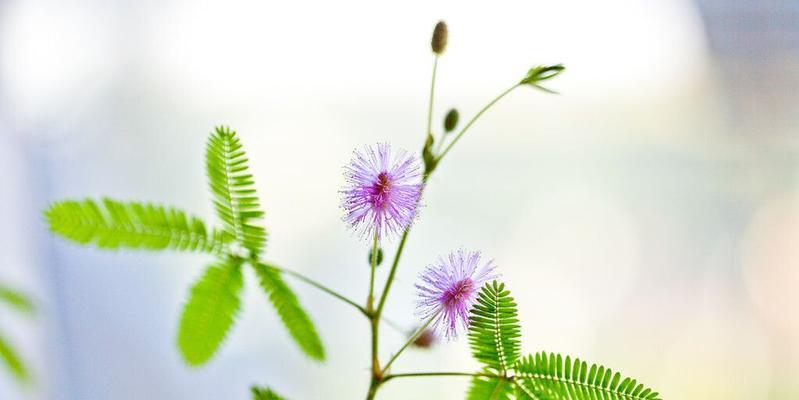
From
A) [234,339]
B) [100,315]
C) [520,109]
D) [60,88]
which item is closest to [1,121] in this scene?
[60,88]

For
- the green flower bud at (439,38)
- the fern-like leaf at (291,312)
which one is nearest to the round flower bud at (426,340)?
the fern-like leaf at (291,312)

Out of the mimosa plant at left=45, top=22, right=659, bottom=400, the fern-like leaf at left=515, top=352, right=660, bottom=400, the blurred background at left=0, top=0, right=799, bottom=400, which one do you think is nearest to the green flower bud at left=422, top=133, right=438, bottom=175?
the mimosa plant at left=45, top=22, right=659, bottom=400

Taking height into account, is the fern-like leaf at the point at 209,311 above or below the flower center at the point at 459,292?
below

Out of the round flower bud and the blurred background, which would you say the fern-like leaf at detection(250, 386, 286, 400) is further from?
the blurred background

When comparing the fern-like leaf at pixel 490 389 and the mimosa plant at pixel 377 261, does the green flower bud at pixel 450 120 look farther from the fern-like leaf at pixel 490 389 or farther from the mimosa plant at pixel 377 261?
the fern-like leaf at pixel 490 389

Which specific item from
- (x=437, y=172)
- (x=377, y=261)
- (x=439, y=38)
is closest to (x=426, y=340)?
(x=377, y=261)

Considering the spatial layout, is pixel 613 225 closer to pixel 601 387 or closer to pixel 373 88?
pixel 373 88
